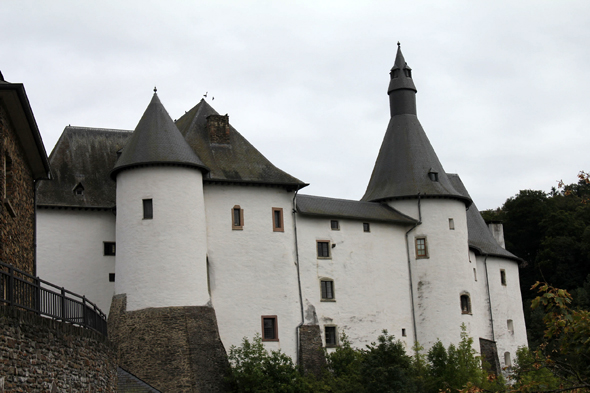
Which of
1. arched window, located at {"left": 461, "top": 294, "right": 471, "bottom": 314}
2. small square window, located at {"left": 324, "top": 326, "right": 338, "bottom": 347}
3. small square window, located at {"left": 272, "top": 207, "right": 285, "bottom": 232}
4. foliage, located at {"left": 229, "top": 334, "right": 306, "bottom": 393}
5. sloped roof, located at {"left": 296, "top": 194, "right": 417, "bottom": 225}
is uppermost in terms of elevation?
sloped roof, located at {"left": 296, "top": 194, "right": 417, "bottom": 225}

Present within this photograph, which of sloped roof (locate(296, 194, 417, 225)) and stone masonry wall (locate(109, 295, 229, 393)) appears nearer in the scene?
stone masonry wall (locate(109, 295, 229, 393))

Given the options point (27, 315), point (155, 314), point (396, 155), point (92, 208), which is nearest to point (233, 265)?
point (155, 314)

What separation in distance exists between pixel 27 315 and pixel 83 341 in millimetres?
3657

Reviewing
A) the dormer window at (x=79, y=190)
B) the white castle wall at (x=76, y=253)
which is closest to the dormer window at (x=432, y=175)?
the white castle wall at (x=76, y=253)

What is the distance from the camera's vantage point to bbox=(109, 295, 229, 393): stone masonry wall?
31.9 m

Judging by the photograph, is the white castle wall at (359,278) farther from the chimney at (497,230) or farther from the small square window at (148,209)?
the chimney at (497,230)

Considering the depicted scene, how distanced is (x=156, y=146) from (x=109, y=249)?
18.5ft

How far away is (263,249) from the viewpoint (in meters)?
36.8

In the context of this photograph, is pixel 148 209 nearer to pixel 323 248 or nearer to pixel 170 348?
pixel 170 348

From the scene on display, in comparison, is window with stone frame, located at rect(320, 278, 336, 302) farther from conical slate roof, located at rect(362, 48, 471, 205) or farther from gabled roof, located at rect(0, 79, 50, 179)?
gabled roof, located at rect(0, 79, 50, 179)

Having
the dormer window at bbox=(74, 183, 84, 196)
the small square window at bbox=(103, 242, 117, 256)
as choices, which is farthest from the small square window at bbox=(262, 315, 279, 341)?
the dormer window at bbox=(74, 183, 84, 196)

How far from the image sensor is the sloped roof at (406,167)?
43.1 meters

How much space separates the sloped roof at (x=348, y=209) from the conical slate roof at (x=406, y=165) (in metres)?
1.29

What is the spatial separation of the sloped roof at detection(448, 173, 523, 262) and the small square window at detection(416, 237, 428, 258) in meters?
5.05
